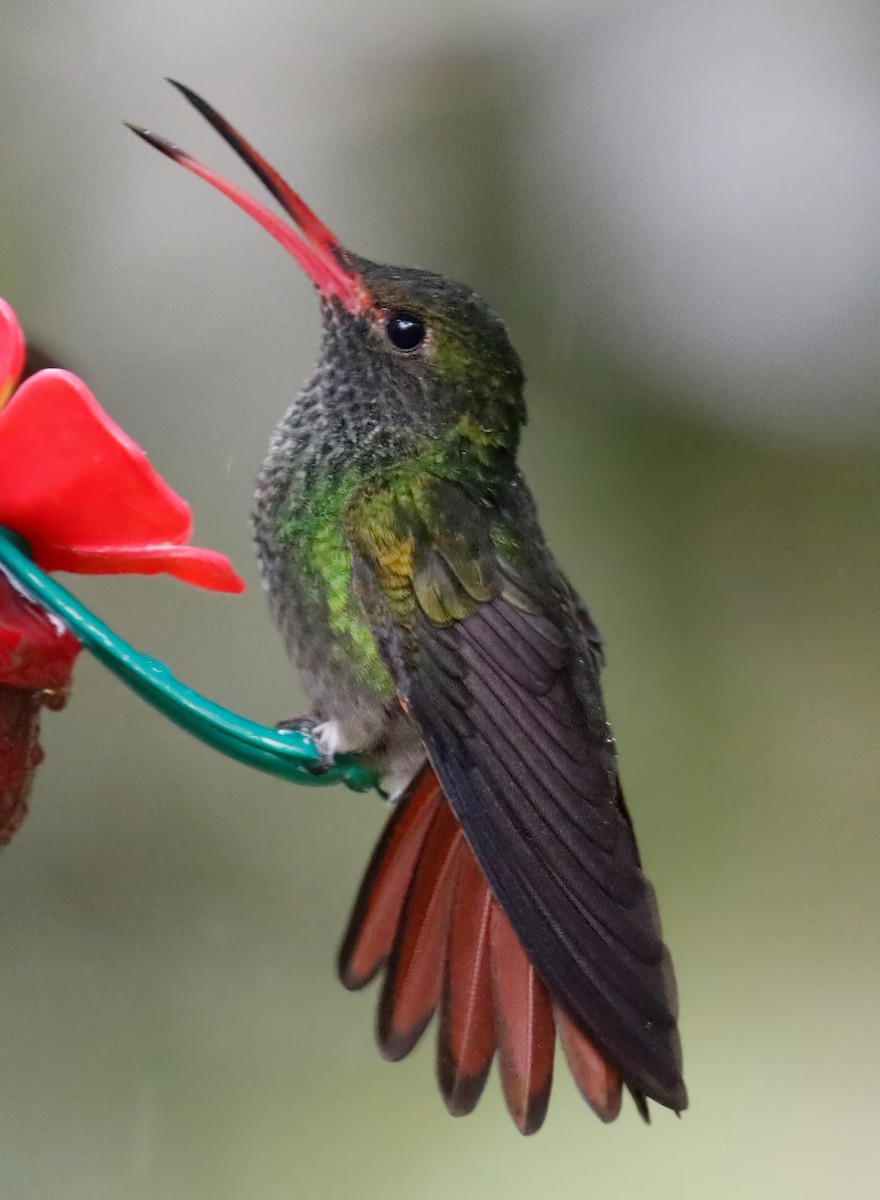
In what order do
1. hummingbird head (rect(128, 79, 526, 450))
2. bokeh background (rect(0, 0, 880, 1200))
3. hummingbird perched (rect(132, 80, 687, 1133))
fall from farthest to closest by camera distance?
1. bokeh background (rect(0, 0, 880, 1200))
2. hummingbird head (rect(128, 79, 526, 450))
3. hummingbird perched (rect(132, 80, 687, 1133))

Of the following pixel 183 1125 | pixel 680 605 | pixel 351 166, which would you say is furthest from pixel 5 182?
pixel 183 1125

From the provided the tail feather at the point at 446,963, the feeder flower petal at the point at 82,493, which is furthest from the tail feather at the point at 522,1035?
the feeder flower petal at the point at 82,493

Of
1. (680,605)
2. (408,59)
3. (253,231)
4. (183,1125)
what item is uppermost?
(408,59)

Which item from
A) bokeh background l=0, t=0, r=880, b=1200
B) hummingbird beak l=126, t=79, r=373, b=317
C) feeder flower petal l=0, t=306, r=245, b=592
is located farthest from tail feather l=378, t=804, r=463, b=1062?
bokeh background l=0, t=0, r=880, b=1200

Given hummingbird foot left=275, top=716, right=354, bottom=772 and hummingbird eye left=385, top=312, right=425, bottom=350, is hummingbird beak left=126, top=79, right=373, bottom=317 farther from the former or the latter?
hummingbird foot left=275, top=716, right=354, bottom=772

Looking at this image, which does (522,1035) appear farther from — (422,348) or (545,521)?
(545,521)

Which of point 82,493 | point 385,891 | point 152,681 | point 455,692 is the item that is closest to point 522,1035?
point 385,891

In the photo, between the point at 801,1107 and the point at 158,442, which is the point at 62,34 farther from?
the point at 801,1107

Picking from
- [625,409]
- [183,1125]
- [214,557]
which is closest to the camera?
[214,557]
